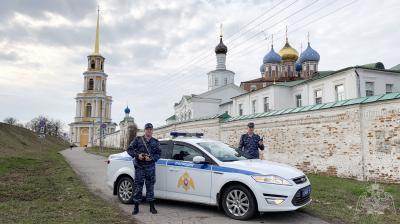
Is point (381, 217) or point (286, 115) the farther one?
point (286, 115)

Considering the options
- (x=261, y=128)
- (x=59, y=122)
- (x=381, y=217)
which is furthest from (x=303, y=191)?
(x=59, y=122)

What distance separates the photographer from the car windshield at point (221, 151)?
7.68 meters

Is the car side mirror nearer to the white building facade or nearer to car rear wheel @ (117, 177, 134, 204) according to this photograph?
car rear wheel @ (117, 177, 134, 204)

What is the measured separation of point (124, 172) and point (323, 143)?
9.40 meters

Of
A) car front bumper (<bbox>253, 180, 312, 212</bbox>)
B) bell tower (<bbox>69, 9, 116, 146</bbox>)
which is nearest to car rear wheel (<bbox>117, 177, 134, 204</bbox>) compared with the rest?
car front bumper (<bbox>253, 180, 312, 212</bbox>)

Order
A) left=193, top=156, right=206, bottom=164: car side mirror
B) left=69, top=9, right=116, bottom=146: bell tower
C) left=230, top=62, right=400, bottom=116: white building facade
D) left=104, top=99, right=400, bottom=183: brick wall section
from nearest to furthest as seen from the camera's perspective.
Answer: left=193, top=156, right=206, bottom=164: car side mirror → left=104, top=99, right=400, bottom=183: brick wall section → left=230, top=62, right=400, bottom=116: white building facade → left=69, top=9, right=116, bottom=146: bell tower

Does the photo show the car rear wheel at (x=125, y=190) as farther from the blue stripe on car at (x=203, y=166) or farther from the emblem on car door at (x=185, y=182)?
the emblem on car door at (x=185, y=182)

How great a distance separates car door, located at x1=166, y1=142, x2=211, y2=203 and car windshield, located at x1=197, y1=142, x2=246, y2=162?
0.82 feet

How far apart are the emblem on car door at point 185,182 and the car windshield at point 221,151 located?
27.7 inches

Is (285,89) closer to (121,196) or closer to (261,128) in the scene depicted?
(261,128)

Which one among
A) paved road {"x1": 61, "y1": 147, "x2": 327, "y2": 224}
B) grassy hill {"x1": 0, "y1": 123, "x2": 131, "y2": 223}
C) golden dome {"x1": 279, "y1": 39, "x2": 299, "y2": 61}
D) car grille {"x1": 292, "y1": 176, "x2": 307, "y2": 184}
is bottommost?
paved road {"x1": 61, "y1": 147, "x2": 327, "y2": 224}

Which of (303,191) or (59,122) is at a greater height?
(59,122)

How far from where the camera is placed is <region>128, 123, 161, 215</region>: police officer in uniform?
7508mm

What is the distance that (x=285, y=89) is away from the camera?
40656 mm
